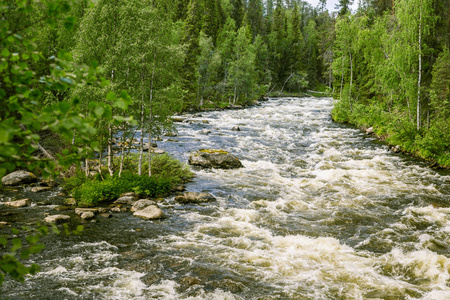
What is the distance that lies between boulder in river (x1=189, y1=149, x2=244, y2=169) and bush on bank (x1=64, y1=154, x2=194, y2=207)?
131 inches

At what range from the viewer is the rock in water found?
1405 centimetres

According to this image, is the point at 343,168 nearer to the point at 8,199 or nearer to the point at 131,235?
the point at 131,235

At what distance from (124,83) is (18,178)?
25.9 ft

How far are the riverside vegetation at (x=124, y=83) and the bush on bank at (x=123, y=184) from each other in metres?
0.06

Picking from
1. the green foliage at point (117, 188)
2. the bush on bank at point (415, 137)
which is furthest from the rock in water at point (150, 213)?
the bush on bank at point (415, 137)

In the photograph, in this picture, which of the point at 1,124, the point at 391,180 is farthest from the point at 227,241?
the point at 391,180

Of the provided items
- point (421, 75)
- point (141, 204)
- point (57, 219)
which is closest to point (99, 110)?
point (57, 219)

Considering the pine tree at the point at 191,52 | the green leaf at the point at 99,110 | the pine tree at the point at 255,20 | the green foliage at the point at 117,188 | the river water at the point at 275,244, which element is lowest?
the river water at the point at 275,244

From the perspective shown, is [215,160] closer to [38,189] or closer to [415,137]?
[38,189]

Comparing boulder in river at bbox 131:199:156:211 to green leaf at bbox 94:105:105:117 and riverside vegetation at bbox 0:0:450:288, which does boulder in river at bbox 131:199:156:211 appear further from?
green leaf at bbox 94:105:105:117

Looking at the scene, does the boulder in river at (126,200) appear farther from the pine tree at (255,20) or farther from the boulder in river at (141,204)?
the pine tree at (255,20)

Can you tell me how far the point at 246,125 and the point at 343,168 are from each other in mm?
19245

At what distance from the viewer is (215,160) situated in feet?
75.5

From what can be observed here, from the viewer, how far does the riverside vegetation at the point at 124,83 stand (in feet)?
9.61
